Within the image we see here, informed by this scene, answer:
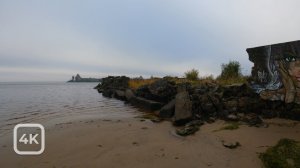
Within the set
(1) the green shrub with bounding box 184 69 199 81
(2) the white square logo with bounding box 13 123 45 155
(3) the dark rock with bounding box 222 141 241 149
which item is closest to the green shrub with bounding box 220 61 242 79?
(1) the green shrub with bounding box 184 69 199 81

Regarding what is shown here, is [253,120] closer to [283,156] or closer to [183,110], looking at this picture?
[183,110]

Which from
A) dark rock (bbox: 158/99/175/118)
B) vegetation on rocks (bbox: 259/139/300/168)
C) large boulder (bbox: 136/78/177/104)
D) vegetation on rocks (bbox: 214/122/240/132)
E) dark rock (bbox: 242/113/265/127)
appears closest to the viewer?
vegetation on rocks (bbox: 259/139/300/168)

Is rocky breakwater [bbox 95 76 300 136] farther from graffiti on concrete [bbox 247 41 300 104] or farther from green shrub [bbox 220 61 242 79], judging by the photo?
green shrub [bbox 220 61 242 79]

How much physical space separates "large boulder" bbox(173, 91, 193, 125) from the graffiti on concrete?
242 cm

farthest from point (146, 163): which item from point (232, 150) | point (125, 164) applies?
point (232, 150)

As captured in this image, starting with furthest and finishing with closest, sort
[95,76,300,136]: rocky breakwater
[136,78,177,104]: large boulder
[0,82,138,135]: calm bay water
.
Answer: [136,78,177,104]: large boulder < [0,82,138,135]: calm bay water < [95,76,300,136]: rocky breakwater

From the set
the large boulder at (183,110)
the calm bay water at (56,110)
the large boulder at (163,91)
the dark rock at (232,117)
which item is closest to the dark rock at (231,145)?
the dark rock at (232,117)

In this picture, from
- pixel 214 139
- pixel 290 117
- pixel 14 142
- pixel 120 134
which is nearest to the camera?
pixel 214 139

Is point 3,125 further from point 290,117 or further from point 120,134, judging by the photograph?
point 290,117

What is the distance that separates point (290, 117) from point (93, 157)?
5.77 metres

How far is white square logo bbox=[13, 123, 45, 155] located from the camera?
5638 millimetres

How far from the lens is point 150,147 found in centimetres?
556

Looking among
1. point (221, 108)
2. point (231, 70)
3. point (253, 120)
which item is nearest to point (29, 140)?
point (221, 108)

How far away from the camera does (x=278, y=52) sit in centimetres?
797
